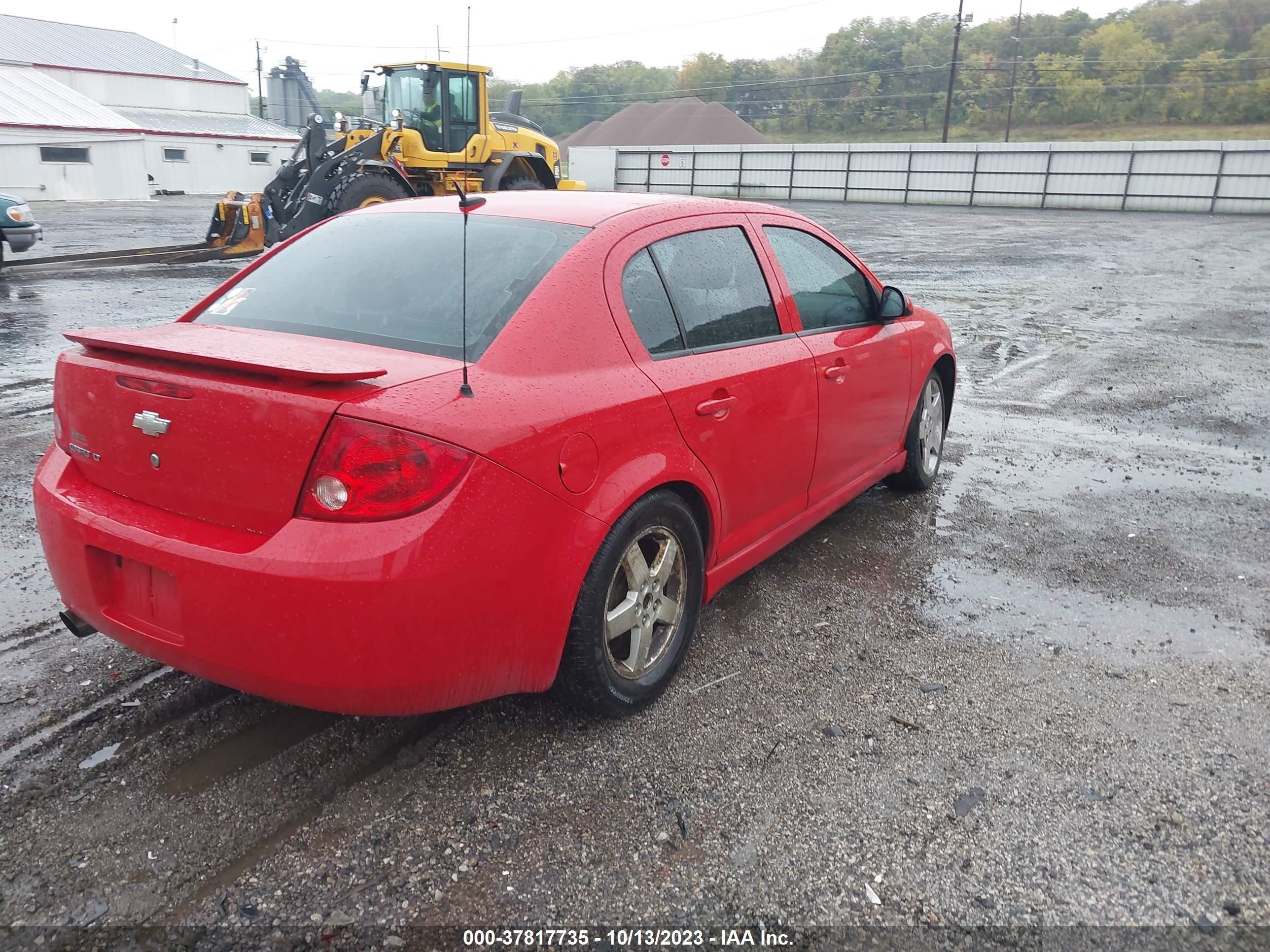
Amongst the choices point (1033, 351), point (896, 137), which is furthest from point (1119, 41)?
point (1033, 351)

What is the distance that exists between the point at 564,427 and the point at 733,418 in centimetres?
88

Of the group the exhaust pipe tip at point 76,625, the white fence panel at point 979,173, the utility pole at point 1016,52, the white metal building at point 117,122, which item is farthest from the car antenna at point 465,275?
the utility pole at point 1016,52

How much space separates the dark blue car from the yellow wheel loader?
2742 millimetres

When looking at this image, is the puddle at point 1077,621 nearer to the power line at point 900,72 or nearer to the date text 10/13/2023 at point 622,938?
the date text 10/13/2023 at point 622,938

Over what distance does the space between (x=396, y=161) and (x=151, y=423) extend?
14.5 metres

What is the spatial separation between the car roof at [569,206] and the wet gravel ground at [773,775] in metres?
1.61

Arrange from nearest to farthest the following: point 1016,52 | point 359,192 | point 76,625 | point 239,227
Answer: point 76,625 < point 359,192 < point 239,227 < point 1016,52

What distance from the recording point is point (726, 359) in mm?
3402

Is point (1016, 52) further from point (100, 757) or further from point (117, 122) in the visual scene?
point (100, 757)

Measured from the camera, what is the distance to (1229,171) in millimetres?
34000

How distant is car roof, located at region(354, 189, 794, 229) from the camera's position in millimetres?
3291

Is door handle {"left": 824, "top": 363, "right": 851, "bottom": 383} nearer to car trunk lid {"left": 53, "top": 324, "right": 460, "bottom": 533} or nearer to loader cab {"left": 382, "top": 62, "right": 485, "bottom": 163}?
car trunk lid {"left": 53, "top": 324, "right": 460, "bottom": 533}

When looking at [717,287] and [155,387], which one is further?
Answer: [717,287]

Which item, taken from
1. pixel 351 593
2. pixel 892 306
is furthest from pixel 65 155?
pixel 351 593
